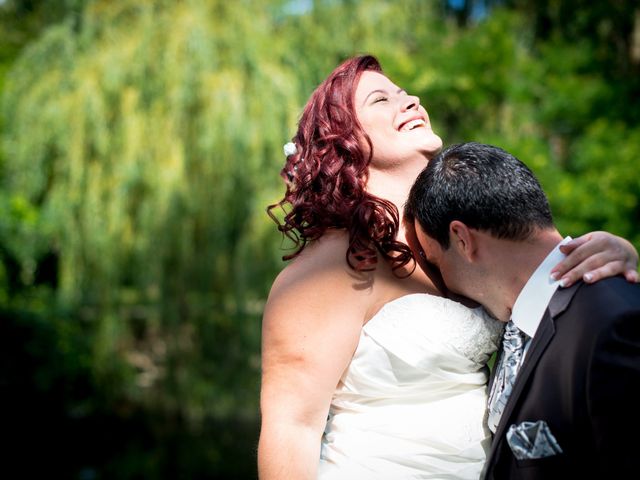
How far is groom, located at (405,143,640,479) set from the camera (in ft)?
4.15

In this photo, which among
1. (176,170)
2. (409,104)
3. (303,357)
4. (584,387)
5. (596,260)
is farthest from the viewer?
(176,170)

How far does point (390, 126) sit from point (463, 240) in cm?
45

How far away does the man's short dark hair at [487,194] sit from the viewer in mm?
1535

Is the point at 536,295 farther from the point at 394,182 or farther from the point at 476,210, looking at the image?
the point at 394,182

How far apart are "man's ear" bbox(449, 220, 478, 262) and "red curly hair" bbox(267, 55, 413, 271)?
18 centimetres

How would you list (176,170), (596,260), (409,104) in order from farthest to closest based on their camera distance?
(176,170)
(409,104)
(596,260)

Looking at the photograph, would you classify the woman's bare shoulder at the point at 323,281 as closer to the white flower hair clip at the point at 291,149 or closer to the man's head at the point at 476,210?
the man's head at the point at 476,210

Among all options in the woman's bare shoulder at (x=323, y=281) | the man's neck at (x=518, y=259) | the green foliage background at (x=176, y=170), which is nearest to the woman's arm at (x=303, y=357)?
the woman's bare shoulder at (x=323, y=281)

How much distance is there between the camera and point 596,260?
4.65ft

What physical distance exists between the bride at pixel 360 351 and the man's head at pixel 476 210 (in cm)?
12

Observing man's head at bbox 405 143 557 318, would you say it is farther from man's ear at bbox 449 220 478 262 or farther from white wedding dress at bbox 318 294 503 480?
white wedding dress at bbox 318 294 503 480

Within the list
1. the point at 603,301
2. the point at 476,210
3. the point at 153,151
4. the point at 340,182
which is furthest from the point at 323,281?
the point at 153,151

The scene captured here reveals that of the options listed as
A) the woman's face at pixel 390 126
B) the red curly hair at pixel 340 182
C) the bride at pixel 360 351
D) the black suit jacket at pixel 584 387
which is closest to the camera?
the black suit jacket at pixel 584 387

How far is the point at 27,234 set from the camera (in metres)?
7.37
